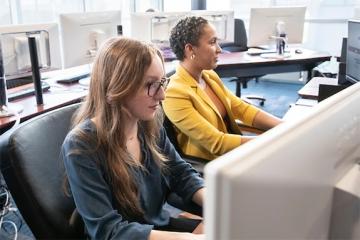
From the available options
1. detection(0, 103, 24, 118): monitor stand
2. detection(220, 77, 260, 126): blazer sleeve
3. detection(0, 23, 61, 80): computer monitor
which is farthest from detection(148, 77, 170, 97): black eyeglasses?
detection(0, 23, 61, 80): computer monitor

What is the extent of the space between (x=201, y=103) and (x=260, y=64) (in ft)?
5.39

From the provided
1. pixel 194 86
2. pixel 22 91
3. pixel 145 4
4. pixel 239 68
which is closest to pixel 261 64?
pixel 239 68

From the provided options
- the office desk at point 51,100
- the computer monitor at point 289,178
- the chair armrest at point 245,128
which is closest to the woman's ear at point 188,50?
the chair armrest at point 245,128

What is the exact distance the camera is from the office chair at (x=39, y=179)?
3.06 ft

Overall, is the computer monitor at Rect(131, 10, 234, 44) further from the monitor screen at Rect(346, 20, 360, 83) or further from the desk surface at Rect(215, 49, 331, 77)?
the monitor screen at Rect(346, 20, 360, 83)

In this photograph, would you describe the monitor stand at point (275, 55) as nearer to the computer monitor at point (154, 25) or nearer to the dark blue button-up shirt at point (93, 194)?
the computer monitor at point (154, 25)

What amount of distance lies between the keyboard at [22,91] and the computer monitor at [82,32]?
0.20 metres

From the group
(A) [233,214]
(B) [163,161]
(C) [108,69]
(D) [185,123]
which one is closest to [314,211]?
(A) [233,214]

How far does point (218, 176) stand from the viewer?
11.1 inches

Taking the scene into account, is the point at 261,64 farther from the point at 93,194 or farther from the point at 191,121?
the point at 93,194

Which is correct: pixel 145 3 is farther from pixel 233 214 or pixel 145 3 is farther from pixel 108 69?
pixel 233 214

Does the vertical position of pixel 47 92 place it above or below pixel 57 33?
below

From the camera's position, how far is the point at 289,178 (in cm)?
34

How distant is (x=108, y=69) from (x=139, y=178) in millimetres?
316
